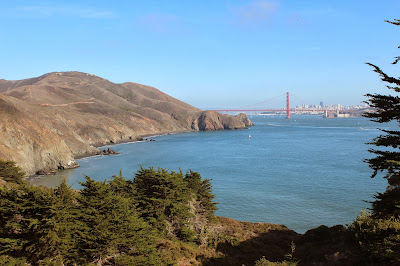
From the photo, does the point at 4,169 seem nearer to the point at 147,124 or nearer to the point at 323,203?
the point at 323,203

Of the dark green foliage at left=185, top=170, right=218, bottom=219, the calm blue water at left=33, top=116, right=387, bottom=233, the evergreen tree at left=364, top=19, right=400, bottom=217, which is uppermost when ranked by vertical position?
the evergreen tree at left=364, top=19, right=400, bottom=217

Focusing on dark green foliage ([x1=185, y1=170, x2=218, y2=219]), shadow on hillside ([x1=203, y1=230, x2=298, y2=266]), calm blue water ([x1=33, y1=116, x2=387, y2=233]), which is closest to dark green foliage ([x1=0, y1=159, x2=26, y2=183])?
calm blue water ([x1=33, y1=116, x2=387, y2=233])

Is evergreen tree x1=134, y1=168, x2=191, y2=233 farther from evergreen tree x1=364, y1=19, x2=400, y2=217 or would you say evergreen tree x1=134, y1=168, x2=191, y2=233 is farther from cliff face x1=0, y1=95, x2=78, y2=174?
cliff face x1=0, y1=95, x2=78, y2=174

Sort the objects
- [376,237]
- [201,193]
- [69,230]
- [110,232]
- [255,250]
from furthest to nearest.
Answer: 1. [201,193]
2. [255,250]
3. [376,237]
4. [110,232]
5. [69,230]

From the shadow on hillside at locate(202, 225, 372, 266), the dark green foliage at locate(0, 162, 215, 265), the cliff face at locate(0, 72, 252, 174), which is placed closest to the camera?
the dark green foliage at locate(0, 162, 215, 265)

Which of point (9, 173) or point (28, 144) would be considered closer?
point (9, 173)

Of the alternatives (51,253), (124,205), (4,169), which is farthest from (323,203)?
(4,169)

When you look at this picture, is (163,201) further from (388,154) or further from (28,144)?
(28,144)

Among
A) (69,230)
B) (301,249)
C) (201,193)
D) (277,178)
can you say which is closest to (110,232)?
(69,230)

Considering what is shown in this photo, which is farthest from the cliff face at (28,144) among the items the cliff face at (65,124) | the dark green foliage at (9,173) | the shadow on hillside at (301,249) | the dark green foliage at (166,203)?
the shadow on hillside at (301,249)
